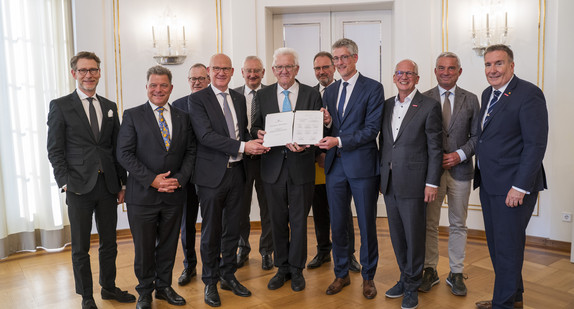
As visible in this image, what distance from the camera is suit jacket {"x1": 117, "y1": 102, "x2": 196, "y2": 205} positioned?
2.95m

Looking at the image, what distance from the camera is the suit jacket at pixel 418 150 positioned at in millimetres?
3004

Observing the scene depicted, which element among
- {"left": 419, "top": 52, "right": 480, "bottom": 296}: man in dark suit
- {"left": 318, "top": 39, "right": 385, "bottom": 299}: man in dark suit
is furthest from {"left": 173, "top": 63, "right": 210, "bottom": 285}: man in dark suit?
{"left": 419, "top": 52, "right": 480, "bottom": 296}: man in dark suit

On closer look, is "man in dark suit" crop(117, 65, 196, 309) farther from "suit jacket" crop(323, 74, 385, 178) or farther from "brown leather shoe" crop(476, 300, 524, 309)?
"brown leather shoe" crop(476, 300, 524, 309)

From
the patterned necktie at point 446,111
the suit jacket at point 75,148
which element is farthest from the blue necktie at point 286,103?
the suit jacket at point 75,148

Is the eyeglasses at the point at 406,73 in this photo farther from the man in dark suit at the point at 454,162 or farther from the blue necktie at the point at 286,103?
the blue necktie at the point at 286,103

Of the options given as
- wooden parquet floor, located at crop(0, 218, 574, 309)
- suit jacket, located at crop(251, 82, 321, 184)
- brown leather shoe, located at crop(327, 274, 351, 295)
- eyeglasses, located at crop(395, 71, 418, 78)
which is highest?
eyeglasses, located at crop(395, 71, 418, 78)

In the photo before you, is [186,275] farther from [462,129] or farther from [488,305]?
[462,129]

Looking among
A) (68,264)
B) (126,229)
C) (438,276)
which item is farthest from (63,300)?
(438,276)

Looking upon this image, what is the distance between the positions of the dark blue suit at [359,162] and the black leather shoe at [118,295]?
1.55 metres

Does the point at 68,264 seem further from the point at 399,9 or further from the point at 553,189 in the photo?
the point at 553,189

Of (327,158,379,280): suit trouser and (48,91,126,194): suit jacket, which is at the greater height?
(48,91,126,194): suit jacket

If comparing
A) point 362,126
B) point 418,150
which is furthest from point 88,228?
point 418,150

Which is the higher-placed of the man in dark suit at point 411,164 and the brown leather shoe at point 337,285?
the man in dark suit at point 411,164

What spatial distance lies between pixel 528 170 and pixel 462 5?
286 cm
